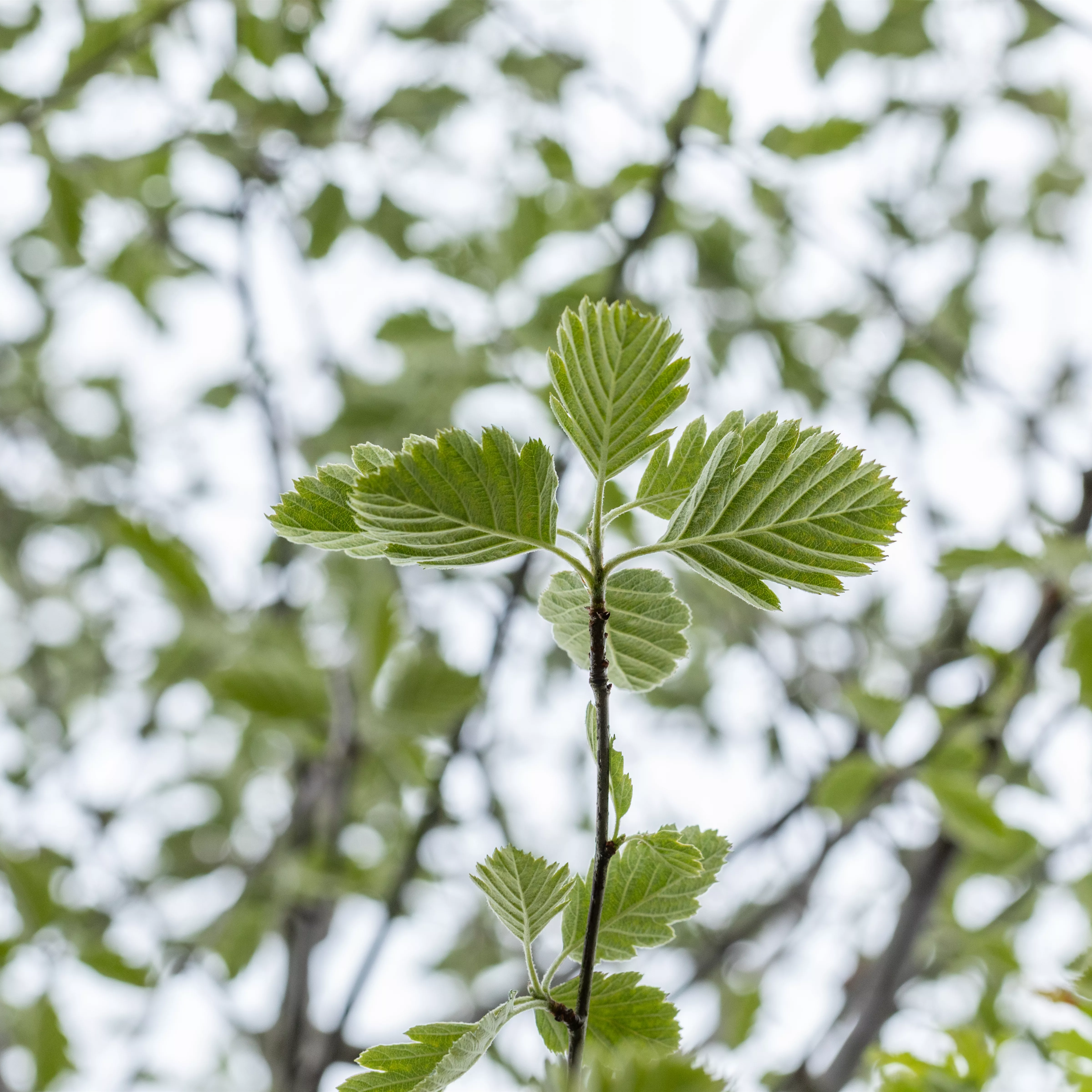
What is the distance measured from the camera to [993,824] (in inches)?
32.6

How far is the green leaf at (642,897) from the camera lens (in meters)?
0.31

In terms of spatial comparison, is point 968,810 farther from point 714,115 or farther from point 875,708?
point 714,115

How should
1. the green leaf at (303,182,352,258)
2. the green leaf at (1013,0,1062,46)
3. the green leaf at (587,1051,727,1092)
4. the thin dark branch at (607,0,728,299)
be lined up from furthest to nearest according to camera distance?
the green leaf at (303,182,352,258) < the green leaf at (1013,0,1062,46) < the thin dark branch at (607,0,728,299) < the green leaf at (587,1051,727,1092)

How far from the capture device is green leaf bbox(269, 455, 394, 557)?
302mm

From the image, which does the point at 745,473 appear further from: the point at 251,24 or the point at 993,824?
the point at 251,24

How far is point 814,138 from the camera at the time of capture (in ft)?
3.00

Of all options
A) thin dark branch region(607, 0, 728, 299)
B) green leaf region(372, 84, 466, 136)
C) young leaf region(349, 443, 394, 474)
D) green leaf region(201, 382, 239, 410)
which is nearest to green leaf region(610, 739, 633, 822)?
young leaf region(349, 443, 394, 474)

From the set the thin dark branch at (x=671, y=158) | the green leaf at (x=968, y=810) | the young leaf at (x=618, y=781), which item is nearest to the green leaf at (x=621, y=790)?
the young leaf at (x=618, y=781)

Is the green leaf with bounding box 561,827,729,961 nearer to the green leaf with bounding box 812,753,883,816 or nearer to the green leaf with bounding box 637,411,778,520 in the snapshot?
the green leaf with bounding box 637,411,778,520

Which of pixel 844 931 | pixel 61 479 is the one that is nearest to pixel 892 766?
pixel 844 931

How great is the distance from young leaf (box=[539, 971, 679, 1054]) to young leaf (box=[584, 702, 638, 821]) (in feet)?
0.18

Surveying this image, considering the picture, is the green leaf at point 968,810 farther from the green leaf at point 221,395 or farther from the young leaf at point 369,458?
the green leaf at point 221,395

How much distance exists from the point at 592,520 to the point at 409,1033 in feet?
0.53

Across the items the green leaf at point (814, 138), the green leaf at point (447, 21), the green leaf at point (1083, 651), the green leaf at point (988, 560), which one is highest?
the green leaf at point (814, 138)
